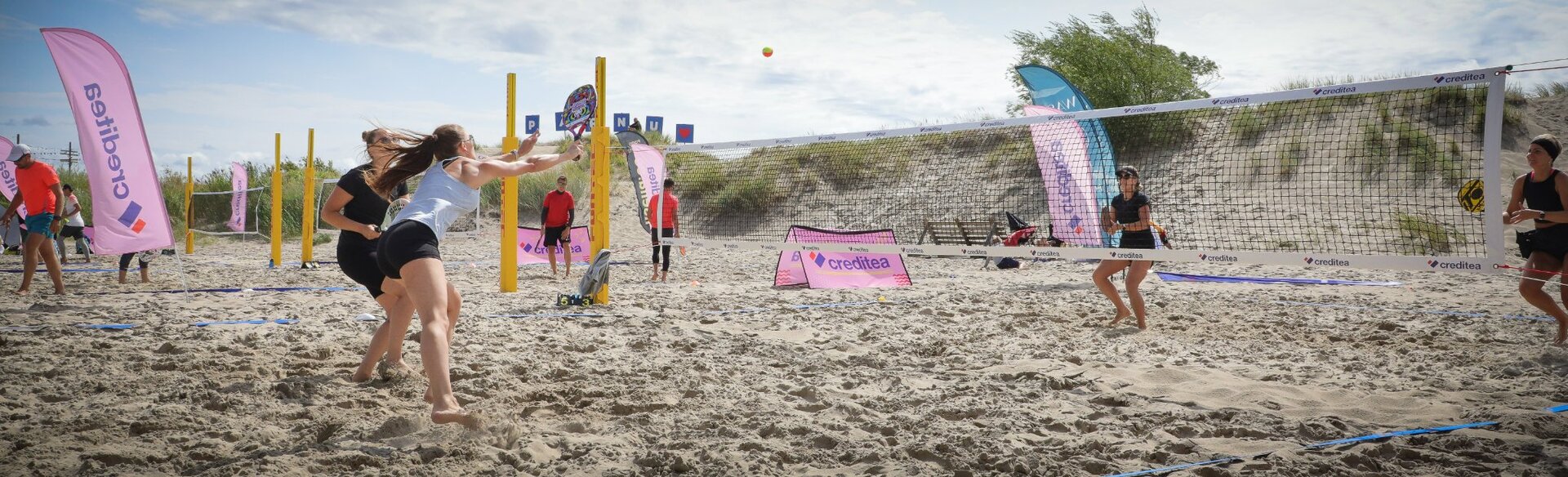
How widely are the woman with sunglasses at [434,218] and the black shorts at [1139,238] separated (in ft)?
12.4

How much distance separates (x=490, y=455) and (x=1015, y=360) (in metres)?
2.92

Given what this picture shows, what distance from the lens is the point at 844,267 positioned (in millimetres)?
8891

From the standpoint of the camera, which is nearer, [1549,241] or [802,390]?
[802,390]

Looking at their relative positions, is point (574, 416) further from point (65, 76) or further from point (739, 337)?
point (65, 76)

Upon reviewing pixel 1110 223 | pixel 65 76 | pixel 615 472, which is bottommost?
pixel 615 472

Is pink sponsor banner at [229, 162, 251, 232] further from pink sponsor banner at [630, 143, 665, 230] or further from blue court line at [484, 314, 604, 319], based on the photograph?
blue court line at [484, 314, 604, 319]

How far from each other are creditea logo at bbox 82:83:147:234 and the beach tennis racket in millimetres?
3546

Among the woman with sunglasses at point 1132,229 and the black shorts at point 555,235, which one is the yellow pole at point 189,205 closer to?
the black shorts at point 555,235

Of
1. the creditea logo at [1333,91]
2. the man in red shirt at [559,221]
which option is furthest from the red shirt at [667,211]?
the creditea logo at [1333,91]

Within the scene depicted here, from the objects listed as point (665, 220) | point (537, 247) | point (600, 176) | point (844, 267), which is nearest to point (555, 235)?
point (665, 220)

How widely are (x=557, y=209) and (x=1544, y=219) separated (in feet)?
29.3

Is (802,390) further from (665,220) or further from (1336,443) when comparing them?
(665,220)

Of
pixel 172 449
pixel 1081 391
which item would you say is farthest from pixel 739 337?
pixel 172 449

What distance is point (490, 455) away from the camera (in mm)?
3012
